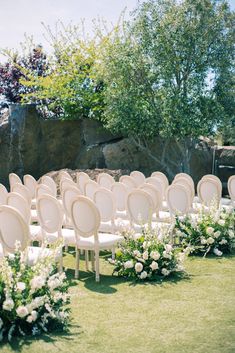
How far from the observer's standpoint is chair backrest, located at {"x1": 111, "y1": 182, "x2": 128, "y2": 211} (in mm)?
9373

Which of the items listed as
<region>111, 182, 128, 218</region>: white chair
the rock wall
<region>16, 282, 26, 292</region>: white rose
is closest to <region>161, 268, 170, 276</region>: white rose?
<region>16, 282, 26, 292</region>: white rose

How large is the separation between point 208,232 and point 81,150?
1039 cm

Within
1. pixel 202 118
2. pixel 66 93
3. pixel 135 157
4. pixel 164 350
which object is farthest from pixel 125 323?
pixel 66 93

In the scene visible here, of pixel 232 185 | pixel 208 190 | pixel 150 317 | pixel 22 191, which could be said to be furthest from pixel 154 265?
pixel 232 185

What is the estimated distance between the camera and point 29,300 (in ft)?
15.1

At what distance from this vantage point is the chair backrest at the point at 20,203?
23.4 ft

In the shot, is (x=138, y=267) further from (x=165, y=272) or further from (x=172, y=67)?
(x=172, y=67)

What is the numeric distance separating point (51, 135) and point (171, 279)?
11848 mm

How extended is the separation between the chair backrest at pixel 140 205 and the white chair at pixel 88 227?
1.03 m

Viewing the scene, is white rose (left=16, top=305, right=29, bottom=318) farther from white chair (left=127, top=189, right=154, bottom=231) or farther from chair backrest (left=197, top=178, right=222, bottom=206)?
chair backrest (left=197, top=178, right=222, bottom=206)

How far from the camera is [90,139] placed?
17.9 m

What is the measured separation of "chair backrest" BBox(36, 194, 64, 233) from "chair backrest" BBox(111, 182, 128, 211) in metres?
2.49

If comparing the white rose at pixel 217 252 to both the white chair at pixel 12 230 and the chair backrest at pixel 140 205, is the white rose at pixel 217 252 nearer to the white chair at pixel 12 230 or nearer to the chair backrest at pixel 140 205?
the chair backrest at pixel 140 205

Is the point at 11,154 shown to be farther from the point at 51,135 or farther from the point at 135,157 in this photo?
the point at 135,157
